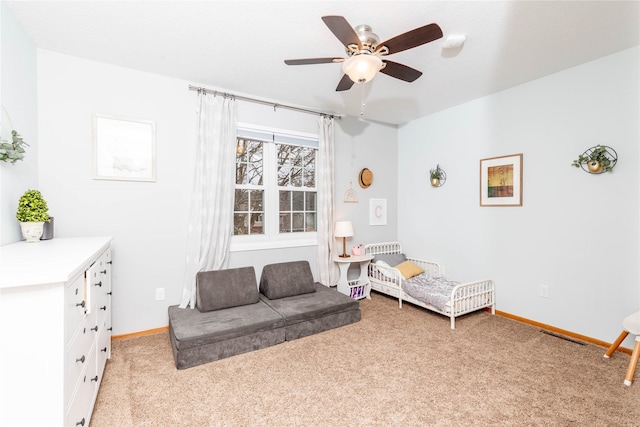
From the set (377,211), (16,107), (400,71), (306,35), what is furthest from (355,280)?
(16,107)

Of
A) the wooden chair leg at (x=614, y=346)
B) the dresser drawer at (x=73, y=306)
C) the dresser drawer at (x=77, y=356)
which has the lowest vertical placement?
the wooden chair leg at (x=614, y=346)

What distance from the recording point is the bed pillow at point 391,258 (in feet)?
13.6

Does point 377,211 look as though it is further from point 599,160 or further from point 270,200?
point 599,160

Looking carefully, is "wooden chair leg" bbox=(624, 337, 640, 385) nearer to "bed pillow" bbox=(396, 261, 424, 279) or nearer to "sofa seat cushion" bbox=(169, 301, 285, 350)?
"bed pillow" bbox=(396, 261, 424, 279)

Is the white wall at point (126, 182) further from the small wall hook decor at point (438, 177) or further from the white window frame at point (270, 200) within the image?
the small wall hook decor at point (438, 177)

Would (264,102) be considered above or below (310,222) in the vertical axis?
above

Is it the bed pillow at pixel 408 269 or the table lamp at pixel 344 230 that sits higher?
the table lamp at pixel 344 230

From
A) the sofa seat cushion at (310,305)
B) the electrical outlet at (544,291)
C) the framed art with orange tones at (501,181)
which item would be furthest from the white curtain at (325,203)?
the electrical outlet at (544,291)

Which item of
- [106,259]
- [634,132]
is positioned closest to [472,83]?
[634,132]

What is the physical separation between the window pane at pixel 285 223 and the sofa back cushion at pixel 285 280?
0.49m

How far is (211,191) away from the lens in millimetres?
3082

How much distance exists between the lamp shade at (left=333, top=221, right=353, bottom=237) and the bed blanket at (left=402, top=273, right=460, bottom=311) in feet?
3.09

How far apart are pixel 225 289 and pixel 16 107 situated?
2.15m

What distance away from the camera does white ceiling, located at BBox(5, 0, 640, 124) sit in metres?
1.94
